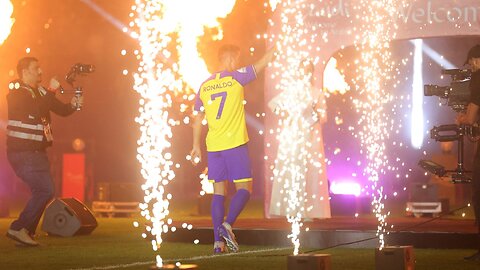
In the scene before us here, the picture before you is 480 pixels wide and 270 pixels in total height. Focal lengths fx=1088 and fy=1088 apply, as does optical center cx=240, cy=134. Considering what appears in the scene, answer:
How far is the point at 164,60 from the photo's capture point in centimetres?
2845

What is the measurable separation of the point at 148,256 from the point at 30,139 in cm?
240

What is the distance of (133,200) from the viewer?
21.0 m

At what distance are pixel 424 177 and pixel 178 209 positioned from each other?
858cm

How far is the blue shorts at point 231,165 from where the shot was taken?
451 inches

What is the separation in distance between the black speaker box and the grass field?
2.10 feet

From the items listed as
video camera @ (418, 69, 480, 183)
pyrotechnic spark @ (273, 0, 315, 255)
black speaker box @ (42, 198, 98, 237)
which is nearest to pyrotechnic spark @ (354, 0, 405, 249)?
pyrotechnic spark @ (273, 0, 315, 255)

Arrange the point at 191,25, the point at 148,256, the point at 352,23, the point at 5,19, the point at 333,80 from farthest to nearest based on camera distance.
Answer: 1. the point at 333,80
2. the point at 191,25
3. the point at 5,19
4. the point at 352,23
5. the point at 148,256

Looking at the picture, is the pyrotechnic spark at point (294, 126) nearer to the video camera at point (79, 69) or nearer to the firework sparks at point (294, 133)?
the firework sparks at point (294, 133)

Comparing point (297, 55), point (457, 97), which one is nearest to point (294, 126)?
point (297, 55)

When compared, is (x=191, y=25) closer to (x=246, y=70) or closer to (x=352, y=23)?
(x=352, y=23)

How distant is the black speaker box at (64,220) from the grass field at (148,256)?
25.2 inches

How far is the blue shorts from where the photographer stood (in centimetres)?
1145

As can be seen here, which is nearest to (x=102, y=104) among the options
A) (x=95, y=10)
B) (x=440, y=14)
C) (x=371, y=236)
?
(x=95, y=10)

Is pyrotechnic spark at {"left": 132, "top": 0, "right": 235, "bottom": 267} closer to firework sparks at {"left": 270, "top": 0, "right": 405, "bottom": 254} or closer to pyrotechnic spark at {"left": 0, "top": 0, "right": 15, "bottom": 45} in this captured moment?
pyrotechnic spark at {"left": 0, "top": 0, "right": 15, "bottom": 45}
